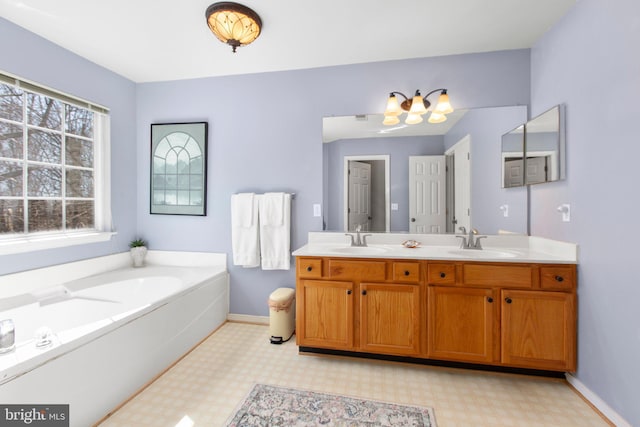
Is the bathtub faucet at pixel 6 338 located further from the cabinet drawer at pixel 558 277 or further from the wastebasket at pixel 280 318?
the cabinet drawer at pixel 558 277

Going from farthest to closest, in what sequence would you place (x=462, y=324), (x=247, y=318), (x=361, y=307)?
(x=247, y=318), (x=361, y=307), (x=462, y=324)

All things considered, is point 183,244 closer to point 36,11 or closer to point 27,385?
point 27,385

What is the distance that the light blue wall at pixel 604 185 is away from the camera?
1.44m

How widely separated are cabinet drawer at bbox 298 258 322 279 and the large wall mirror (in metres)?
0.57

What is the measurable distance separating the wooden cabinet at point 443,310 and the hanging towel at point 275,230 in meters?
0.56

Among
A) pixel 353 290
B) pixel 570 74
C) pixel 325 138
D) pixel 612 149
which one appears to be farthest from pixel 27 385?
pixel 570 74

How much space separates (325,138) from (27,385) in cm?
242

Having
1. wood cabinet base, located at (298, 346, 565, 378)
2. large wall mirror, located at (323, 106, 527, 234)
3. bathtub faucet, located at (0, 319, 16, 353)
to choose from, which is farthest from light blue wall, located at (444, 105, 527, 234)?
bathtub faucet, located at (0, 319, 16, 353)

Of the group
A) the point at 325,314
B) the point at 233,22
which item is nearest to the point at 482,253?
the point at 325,314

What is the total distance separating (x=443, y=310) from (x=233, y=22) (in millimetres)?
2366

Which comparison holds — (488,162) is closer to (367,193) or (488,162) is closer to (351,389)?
(367,193)

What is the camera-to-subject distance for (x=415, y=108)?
95.1 inches

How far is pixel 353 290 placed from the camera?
2125mm

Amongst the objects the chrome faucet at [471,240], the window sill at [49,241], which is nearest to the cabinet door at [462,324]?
the chrome faucet at [471,240]
